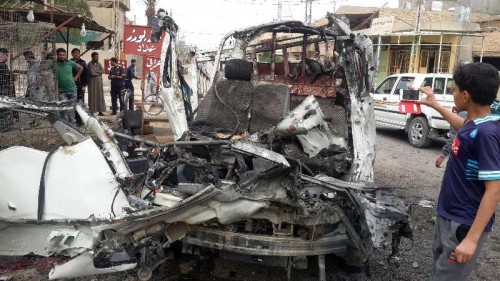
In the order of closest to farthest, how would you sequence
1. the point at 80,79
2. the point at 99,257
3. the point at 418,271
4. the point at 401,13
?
the point at 99,257 < the point at 418,271 < the point at 80,79 < the point at 401,13

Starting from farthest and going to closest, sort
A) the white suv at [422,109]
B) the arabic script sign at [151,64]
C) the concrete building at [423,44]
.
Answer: the concrete building at [423,44]
the white suv at [422,109]
the arabic script sign at [151,64]

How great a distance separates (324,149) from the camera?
394 centimetres

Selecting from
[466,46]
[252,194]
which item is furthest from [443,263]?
[466,46]

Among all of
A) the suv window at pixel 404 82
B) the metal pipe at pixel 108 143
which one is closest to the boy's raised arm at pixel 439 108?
the metal pipe at pixel 108 143

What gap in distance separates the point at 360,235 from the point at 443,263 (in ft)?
3.02

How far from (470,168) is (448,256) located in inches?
18.0

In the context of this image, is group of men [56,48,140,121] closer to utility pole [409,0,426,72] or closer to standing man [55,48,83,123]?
standing man [55,48,83,123]

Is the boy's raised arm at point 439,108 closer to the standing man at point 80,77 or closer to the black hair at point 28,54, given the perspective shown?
the black hair at point 28,54

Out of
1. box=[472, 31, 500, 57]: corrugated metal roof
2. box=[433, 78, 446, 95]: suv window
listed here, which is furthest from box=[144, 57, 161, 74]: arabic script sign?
box=[472, 31, 500, 57]: corrugated metal roof

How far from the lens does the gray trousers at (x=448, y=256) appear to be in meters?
2.19

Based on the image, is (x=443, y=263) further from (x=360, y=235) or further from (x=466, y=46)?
(x=466, y=46)

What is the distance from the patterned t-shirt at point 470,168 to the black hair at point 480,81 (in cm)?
10

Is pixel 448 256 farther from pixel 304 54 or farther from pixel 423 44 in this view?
pixel 423 44

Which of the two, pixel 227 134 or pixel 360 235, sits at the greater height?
pixel 227 134
